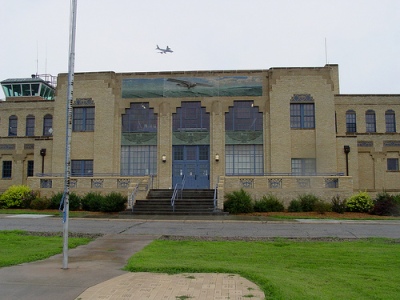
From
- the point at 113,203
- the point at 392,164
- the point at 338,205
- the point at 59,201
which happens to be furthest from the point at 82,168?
the point at 392,164

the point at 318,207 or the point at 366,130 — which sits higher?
the point at 366,130

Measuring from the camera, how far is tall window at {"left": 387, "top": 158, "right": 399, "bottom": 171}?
1412 inches

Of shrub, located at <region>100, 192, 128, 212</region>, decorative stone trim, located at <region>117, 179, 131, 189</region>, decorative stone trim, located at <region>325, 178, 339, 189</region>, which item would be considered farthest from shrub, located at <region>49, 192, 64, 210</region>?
decorative stone trim, located at <region>325, 178, 339, 189</region>

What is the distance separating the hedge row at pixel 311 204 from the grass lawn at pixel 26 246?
13718 millimetres

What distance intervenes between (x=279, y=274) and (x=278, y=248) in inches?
163

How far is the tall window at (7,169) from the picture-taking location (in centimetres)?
3891

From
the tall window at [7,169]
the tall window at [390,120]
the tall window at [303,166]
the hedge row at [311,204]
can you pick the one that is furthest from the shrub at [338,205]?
the tall window at [7,169]

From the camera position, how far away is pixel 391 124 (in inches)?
1469

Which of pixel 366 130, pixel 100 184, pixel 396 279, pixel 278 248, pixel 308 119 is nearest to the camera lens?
pixel 396 279

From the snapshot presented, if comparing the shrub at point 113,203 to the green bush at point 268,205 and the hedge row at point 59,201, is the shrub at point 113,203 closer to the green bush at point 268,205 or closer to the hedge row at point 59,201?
the hedge row at point 59,201

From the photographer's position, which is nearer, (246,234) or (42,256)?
(42,256)

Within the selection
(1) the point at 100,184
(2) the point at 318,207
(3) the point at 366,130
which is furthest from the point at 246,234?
(3) the point at 366,130

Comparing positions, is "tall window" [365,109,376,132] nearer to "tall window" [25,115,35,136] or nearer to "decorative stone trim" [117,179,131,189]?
"decorative stone trim" [117,179,131,189]

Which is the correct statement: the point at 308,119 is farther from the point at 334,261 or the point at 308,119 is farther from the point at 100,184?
the point at 334,261
